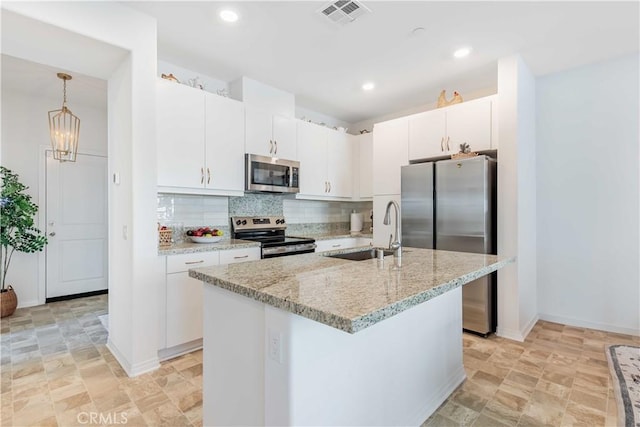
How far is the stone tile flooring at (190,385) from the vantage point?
1798 millimetres

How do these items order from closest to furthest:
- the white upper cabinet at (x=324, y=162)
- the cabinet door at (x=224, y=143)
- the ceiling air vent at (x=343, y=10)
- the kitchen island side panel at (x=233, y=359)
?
1. the kitchen island side panel at (x=233, y=359)
2. the ceiling air vent at (x=343, y=10)
3. the cabinet door at (x=224, y=143)
4. the white upper cabinet at (x=324, y=162)

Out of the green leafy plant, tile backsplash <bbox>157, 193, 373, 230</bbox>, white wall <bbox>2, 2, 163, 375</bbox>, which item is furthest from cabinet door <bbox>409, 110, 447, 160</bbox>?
the green leafy plant

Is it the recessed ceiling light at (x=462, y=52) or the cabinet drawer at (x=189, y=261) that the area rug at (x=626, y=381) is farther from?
the cabinet drawer at (x=189, y=261)

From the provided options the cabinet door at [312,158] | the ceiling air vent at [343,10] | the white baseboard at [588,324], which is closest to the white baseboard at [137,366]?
the cabinet door at [312,158]

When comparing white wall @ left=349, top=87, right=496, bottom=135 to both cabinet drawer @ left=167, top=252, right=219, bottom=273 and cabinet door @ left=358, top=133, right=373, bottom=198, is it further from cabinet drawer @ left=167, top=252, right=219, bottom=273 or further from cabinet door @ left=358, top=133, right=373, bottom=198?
cabinet drawer @ left=167, top=252, right=219, bottom=273

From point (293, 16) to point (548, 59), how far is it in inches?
97.4

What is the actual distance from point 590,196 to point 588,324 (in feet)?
4.26

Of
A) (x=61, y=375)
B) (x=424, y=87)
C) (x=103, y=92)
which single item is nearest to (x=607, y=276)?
(x=424, y=87)

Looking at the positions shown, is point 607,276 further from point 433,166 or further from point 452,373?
point 452,373

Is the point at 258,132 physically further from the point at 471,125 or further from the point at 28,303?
the point at 28,303

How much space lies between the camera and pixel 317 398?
1.12 m

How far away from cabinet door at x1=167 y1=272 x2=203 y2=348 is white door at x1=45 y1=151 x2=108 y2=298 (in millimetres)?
2796

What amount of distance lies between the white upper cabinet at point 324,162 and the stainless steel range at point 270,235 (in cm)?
50

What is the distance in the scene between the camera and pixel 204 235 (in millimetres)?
2996
